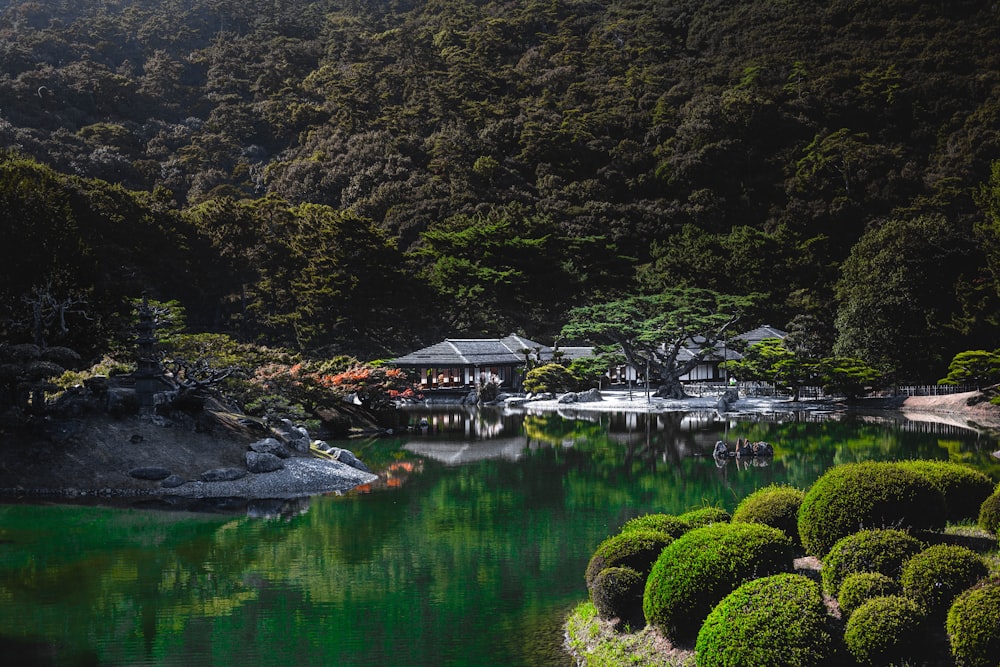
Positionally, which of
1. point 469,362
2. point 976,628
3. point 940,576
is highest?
point 469,362

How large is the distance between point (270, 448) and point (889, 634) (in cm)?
1778

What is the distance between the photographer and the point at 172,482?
21703 mm

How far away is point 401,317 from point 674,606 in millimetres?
51064

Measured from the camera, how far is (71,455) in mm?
22141

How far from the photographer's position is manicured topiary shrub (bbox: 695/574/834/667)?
8234mm

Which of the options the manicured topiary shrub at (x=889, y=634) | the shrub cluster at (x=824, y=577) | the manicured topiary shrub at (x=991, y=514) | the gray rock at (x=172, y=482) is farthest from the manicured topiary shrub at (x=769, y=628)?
the gray rock at (x=172, y=482)

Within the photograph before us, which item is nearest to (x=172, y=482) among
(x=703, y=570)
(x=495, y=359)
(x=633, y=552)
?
(x=633, y=552)

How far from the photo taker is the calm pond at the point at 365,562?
36.4 feet

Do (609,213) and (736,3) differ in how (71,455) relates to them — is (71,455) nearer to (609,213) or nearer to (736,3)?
(609,213)

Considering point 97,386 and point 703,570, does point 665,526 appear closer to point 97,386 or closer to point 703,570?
point 703,570

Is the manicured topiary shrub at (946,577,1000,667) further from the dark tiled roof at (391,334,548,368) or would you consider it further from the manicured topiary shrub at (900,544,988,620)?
the dark tiled roof at (391,334,548,368)

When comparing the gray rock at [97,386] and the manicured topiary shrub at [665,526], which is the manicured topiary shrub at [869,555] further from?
the gray rock at [97,386]

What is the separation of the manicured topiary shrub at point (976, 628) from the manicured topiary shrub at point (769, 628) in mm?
1046

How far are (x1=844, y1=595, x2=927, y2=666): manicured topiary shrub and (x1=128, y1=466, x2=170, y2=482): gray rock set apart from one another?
17439 millimetres
